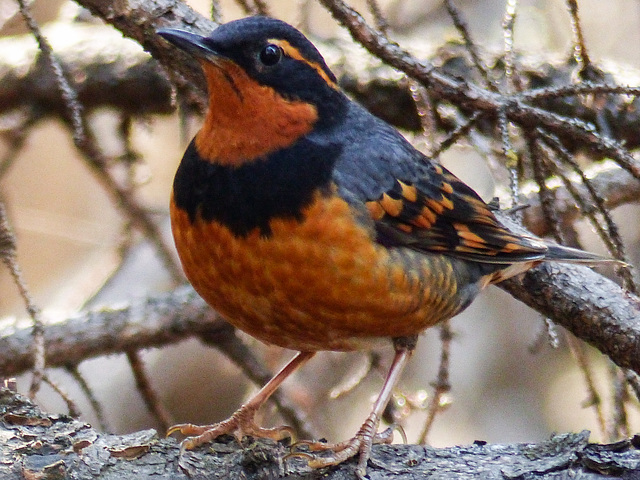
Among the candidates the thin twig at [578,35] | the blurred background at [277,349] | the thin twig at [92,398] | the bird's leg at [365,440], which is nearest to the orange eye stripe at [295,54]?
the thin twig at [578,35]

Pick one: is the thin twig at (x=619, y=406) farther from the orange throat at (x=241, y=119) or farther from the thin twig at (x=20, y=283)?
the thin twig at (x=20, y=283)

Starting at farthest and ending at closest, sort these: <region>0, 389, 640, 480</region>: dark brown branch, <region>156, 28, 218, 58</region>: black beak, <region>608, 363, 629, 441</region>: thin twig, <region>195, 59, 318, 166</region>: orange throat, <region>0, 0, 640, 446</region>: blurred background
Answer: <region>0, 0, 640, 446</region>: blurred background, <region>608, 363, 629, 441</region>: thin twig, <region>195, 59, 318, 166</region>: orange throat, <region>156, 28, 218, 58</region>: black beak, <region>0, 389, 640, 480</region>: dark brown branch

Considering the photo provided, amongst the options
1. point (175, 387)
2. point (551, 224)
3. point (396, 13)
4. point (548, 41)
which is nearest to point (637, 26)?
point (548, 41)

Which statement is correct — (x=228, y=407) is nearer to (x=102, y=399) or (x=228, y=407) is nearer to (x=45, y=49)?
(x=102, y=399)

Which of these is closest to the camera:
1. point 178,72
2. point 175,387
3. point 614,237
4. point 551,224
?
point 614,237

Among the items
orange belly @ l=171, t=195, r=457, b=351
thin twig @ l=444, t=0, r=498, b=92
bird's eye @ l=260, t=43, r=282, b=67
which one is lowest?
orange belly @ l=171, t=195, r=457, b=351

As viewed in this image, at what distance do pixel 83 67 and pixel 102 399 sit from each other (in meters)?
2.33

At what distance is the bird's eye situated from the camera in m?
3.35

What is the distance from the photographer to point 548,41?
7012mm

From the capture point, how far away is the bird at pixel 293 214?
3262mm

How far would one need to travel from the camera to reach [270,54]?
3359 mm

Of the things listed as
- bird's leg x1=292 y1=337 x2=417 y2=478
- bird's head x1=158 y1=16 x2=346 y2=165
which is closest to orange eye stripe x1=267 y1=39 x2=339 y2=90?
bird's head x1=158 y1=16 x2=346 y2=165

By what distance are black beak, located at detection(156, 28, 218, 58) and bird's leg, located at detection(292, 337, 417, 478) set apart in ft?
5.13

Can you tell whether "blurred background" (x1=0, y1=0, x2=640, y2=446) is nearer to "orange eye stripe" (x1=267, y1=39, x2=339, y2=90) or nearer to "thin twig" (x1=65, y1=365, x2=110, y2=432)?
"thin twig" (x1=65, y1=365, x2=110, y2=432)
